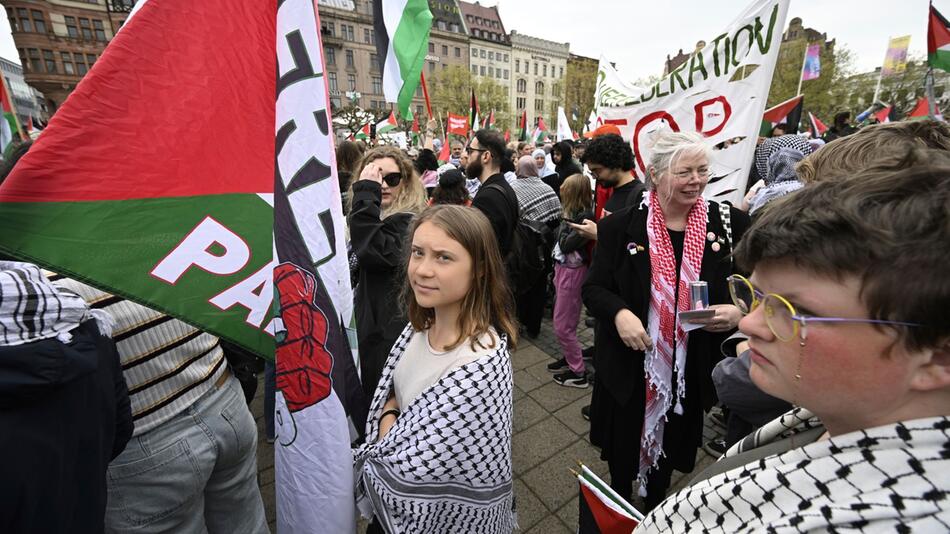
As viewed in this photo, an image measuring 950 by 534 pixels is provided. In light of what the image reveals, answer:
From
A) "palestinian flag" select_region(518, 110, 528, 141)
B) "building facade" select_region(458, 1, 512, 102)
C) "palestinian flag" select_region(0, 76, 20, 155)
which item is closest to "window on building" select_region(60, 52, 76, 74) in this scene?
"palestinian flag" select_region(0, 76, 20, 155)

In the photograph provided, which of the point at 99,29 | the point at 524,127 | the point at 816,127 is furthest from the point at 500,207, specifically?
the point at 99,29

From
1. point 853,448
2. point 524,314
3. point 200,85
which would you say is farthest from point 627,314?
point 524,314

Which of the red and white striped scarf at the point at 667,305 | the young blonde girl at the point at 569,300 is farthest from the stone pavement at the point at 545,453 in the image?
the red and white striped scarf at the point at 667,305

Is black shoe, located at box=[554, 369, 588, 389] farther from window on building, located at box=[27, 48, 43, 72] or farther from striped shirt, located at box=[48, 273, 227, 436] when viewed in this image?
Answer: window on building, located at box=[27, 48, 43, 72]

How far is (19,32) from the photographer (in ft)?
124

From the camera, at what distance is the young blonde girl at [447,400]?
1456 mm

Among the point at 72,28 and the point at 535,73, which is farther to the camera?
the point at 535,73

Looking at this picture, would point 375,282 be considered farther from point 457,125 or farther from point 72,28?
point 72,28

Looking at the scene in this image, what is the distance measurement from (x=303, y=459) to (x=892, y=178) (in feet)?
5.27

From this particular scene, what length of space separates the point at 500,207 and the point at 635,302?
154 cm

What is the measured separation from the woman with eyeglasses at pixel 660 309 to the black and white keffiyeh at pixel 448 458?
0.84 m

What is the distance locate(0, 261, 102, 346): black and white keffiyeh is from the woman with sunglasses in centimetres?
151

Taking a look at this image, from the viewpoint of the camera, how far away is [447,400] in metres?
1.47

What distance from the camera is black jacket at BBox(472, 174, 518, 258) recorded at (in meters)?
3.44
